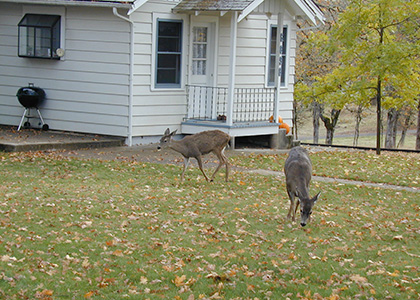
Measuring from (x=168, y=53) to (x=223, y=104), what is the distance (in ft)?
7.86

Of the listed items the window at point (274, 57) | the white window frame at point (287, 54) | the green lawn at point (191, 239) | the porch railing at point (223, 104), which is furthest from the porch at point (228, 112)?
the green lawn at point (191, 239)

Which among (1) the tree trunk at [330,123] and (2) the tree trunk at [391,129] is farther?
(2) the tree trunk at [391,129]

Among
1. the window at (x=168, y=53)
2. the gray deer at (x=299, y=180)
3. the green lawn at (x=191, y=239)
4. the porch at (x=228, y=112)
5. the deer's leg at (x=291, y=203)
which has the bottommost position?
the green lawn at (x=191, y=239)

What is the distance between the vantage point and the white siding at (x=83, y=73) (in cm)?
1800

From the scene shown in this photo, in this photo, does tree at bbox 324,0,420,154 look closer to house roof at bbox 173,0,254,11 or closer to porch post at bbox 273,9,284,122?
porch post at bbox 273,9,284,122

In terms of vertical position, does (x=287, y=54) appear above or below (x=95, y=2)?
below

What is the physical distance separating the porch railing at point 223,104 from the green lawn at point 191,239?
5339 millimetres

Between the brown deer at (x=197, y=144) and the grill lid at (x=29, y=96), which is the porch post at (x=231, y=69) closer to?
the brown deer at (x=197, y=144)

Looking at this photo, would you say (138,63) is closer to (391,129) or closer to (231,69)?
(231,69)

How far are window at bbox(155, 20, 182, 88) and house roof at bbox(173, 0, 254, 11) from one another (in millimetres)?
526

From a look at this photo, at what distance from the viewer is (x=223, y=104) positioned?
→ 65.9 feet

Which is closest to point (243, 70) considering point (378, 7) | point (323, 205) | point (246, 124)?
point (246, 124)

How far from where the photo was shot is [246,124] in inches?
768

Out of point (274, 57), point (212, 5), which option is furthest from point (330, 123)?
point (212, 5)
